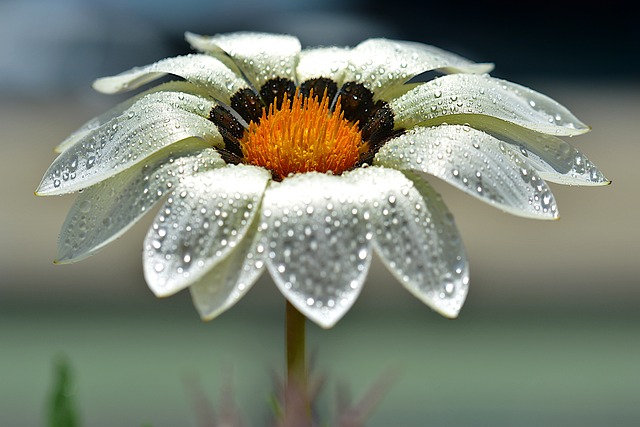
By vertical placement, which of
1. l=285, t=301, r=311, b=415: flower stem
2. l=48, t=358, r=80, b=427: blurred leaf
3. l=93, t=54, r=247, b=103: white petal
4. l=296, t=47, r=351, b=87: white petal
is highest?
l=296, t=47, r=351, b=87: white petal

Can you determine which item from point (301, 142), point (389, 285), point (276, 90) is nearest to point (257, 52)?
point (276, 90)

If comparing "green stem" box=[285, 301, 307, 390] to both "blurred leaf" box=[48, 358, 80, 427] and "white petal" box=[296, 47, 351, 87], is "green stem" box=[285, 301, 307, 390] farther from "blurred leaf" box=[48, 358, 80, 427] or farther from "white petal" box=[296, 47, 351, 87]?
"white petal" box=[296, 47, 351, 87]

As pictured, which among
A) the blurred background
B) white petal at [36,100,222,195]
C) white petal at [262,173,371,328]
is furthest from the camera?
the blurred background

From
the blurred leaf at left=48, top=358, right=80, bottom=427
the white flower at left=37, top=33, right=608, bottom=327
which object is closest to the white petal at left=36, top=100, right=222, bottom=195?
the white flower at left=37, top=33, right=608, bottom=327

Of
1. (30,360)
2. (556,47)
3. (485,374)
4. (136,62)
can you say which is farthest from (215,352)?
(556,47)

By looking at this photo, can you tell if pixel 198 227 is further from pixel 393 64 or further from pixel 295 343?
pixel 393 64

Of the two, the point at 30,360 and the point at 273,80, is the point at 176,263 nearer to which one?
the point at 273,80
